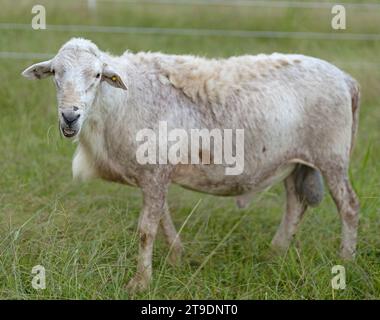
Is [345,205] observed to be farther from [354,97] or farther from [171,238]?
[171,238]

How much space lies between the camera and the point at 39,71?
4.29 m

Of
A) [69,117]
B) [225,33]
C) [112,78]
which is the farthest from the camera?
[225,33]

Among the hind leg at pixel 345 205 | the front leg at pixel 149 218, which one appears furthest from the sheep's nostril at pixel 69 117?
the hind leg at pixel 345 205

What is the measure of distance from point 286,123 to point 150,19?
19.8 feet

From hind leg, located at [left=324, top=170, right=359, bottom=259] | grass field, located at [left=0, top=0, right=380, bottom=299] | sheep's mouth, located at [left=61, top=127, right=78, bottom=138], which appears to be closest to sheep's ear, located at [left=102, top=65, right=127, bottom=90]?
sheep's mouth, located at [left=61, top=127, right=78, bottom=138]

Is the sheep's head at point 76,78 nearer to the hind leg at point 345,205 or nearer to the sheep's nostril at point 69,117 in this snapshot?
the sheep's nostril at point 69,117

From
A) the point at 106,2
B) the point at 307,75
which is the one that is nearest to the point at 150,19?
the point at 106,2

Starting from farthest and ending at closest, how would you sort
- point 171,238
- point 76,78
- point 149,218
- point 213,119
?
point 171,238 < point 213,119 < point 149,218 < point 76,78

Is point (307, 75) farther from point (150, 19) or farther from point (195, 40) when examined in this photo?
point (150, 19)

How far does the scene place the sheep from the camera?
4.34 meters

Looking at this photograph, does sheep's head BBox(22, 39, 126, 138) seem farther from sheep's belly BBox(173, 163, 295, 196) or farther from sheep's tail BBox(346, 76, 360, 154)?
sheep's tail BBox(346, 76, 360, 154)

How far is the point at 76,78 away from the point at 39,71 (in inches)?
16.1

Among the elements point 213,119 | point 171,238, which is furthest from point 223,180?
point 171,238
